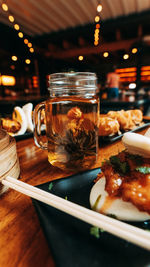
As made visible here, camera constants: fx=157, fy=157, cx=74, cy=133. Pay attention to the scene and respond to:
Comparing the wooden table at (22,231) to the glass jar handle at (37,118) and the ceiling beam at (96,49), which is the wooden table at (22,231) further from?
the ceiling beam at (96,49)

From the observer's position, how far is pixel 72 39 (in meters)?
7.23

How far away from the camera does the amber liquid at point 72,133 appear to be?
0.76 metres

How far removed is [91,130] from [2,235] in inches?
21.4

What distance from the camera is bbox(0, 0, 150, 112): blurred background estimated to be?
4.52 meters

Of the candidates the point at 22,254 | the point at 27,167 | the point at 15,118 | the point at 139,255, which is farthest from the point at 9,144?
the point at 15,118

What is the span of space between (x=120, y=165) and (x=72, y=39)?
8.03 meters

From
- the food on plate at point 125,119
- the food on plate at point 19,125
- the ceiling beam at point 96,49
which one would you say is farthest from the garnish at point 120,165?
the ceiling beam at point 96,49

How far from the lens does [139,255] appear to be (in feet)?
1.08

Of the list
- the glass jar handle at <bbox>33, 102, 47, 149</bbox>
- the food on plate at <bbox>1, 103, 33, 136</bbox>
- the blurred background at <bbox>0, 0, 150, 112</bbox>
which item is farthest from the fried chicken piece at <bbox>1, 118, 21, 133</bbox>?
the blurred background at <bbox>0, 0, 150, 112</bbox>

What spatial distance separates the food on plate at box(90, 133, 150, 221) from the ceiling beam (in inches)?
265

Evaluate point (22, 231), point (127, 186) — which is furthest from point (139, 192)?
point (22, 231)

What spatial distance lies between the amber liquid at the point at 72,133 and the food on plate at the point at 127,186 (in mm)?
200

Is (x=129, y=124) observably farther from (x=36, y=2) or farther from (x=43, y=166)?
(x=36, y=2)

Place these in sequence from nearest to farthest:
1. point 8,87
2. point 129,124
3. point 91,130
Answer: point 91,130 → point 129,124 → point 8,87
